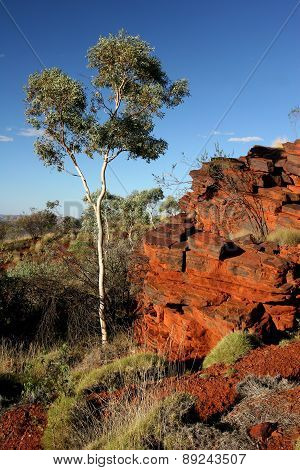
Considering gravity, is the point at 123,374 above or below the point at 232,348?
below

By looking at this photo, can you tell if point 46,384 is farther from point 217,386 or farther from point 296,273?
point 296,273

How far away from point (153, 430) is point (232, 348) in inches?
159

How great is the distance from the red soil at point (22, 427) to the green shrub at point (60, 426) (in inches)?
5.2

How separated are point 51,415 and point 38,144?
31.5ft

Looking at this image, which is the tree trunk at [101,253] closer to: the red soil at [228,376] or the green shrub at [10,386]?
the green shrub at [10,386]

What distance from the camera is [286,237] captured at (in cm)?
1172

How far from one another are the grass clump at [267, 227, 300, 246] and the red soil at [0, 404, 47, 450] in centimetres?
815

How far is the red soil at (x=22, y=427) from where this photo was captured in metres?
5.41

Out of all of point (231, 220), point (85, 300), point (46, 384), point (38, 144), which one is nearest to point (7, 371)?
point (46, 384)

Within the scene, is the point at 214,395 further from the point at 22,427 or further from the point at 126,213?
the point at 126,213

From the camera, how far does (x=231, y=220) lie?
15.0 meters

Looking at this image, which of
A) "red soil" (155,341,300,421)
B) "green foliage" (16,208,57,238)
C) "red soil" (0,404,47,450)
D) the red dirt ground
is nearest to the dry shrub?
the red dirt ground

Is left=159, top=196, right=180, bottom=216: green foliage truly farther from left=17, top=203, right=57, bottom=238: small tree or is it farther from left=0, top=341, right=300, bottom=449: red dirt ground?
left=0, top=341, right=300, bottom=449: red dirt ground

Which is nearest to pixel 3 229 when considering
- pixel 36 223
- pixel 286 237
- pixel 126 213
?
pixel 36 223
